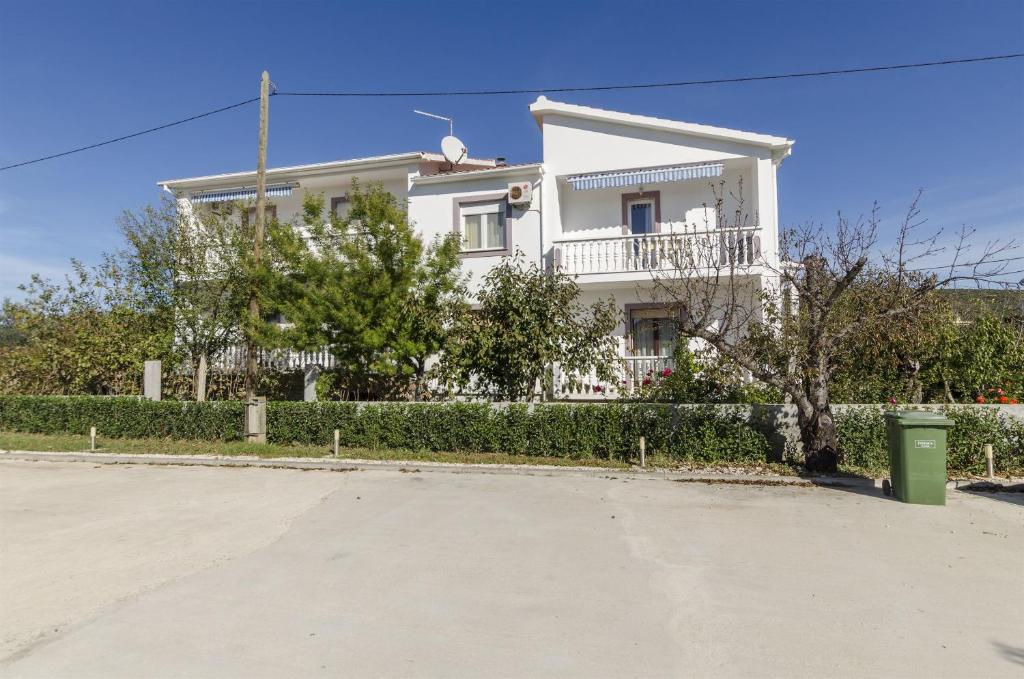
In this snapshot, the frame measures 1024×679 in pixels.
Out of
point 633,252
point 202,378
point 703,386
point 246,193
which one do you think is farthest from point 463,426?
point 246,193

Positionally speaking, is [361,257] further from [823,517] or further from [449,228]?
[823,517]

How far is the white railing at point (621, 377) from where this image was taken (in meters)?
13.8

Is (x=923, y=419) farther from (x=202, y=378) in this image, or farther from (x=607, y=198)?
(x=202, y=378)

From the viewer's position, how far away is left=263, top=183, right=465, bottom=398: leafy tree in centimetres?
1299

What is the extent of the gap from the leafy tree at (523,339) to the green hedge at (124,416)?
529 cm

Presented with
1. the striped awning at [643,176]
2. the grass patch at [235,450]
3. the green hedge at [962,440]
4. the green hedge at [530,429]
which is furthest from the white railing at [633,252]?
the grass patch at [235,450]

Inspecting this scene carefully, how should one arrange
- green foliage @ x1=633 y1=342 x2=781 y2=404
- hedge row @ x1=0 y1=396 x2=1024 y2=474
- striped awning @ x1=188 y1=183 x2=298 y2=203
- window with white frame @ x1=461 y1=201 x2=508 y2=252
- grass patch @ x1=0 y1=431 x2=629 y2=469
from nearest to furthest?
1. hedge row @ x1=0 y1=396 x2=1024 y2=474
2. grass patch @ x1=0 y1=431 x2=629 y2=469
3. green foliage @ x1=633 y1=342 x2=781 y2=404
4. window with white frame @ x1=461 y1=201 x2=508 y2=252
5. striped awning @ x1=188 y1=183 x2=298 y2=203

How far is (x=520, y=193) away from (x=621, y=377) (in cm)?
569

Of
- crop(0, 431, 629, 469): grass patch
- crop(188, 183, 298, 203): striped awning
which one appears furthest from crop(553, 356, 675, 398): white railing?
crop(188, 183, 298, 203): striped awning

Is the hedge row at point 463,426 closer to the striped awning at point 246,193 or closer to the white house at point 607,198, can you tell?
the white house at point 607,198

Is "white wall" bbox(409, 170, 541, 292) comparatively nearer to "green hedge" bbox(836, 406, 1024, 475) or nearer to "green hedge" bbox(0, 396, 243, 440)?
"green hedge" bbox(0, 396, 243, 440)

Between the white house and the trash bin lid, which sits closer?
the trash bin lid

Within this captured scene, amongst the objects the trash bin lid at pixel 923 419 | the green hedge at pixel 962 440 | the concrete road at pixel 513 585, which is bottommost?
the concrete road at pixel 513 585

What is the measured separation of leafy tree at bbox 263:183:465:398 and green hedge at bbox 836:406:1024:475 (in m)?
7.81
